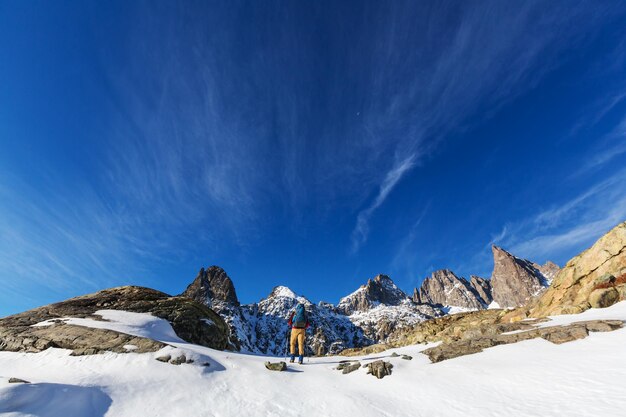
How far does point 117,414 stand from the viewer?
333 inches

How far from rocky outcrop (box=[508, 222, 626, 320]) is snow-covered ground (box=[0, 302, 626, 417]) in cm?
1153

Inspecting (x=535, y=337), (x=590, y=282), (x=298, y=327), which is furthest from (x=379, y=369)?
(x=590, y=282)

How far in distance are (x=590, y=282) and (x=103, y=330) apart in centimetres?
3492

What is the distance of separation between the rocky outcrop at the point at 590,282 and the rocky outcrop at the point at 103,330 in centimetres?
2811

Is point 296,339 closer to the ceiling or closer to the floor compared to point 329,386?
closer to the ceiling

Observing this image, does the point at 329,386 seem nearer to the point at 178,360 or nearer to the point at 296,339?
the point at 178,360

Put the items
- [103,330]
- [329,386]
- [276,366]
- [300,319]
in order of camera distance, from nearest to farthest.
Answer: [329,386] < [276,366] < [103,330] < [300,319]

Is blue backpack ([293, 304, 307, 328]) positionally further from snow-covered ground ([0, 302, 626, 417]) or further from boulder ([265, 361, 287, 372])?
boulder ([265, 361, 287, 372])

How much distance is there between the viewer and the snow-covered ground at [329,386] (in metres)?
7.99

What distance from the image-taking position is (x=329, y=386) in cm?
1063

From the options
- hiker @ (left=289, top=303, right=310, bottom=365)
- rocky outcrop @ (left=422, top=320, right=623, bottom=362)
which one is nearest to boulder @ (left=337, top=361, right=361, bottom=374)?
rocky outcrop @ (left=422, top=320, right=623, bottom=362)

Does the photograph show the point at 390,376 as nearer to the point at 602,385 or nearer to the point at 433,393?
the point at 433,393

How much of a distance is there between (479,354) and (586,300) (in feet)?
50.4

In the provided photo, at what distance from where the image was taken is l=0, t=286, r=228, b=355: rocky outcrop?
13.8 meters
